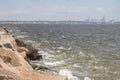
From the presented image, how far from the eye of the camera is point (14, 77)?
37.9 ft

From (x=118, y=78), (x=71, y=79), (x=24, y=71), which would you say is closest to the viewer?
(x=24, y=71)

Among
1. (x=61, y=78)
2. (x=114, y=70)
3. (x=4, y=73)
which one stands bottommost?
(x=114, y=70)

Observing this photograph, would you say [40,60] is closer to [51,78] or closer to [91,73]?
[91,73]

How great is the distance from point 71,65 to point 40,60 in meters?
4.01

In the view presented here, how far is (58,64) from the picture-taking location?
3148 cm

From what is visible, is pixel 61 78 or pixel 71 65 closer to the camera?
pixel 61 78

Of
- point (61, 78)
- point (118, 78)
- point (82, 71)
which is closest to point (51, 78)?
point (61, 78)

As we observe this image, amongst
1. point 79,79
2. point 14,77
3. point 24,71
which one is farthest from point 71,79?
point 14,77

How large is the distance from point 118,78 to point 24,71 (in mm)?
12974

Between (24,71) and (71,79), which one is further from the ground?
(24,71)

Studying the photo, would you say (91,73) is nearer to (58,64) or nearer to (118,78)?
(118,78)

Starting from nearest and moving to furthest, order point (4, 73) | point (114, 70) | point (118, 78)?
point (4, 73) → point (118, 78) → point (114, 70)

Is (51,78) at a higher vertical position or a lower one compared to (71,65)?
higher

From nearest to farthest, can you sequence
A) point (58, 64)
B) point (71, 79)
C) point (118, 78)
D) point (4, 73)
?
point (4, 73) < point (71, 79) < point (118, 78) < point (58, 64)
